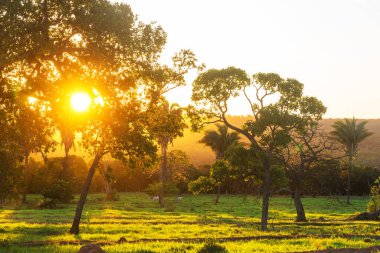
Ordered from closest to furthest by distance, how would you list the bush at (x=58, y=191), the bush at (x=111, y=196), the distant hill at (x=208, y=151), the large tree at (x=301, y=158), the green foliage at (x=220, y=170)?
1. the green foliage at (x=220, y=170)
2. the large tree at (x=301, y=158)
3. the bush at (x=58, y=191)
4. the bush at (x=111, y=196)
5. the distant hill at (x=208, y=151)

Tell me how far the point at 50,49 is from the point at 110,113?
419 cm

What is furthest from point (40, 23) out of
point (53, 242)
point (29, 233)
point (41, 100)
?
point (29, 233)

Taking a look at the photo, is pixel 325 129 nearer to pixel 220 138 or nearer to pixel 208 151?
pixel 208 151

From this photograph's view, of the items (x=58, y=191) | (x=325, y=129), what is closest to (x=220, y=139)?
(x=58, y=191)

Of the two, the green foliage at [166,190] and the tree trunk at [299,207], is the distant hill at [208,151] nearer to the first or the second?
the green foliage at [166,190]

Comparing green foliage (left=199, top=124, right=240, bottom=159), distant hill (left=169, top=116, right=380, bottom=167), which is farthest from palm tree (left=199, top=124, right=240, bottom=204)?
distant hill (left=169, top=116, right=380, bottom=167)

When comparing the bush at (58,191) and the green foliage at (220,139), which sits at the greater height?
the green foliage at (220,139)

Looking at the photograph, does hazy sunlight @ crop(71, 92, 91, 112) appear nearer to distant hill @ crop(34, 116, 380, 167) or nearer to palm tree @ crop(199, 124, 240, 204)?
palm tree @ crop(199, 124, 240, 204)

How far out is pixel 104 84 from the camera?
21.7 metres

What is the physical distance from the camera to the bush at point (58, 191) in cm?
5619

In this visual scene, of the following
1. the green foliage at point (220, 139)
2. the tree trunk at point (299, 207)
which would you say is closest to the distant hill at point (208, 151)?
the green foliage at point (220, 139)

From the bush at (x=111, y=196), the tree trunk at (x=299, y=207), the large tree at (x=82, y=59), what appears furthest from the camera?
the bush at (x=111, y=196)

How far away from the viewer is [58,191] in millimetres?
57031

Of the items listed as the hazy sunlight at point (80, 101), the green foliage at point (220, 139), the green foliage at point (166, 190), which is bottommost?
the green foliage at point (166, 190)
